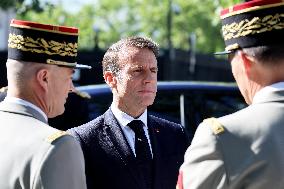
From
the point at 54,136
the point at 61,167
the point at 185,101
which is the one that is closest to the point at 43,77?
the point at 54,136

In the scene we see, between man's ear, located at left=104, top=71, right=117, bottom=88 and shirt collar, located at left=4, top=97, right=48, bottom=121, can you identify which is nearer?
shirt collar, located at left=4, top=97, right=48, bottom=121

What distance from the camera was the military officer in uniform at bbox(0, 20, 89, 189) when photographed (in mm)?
2680

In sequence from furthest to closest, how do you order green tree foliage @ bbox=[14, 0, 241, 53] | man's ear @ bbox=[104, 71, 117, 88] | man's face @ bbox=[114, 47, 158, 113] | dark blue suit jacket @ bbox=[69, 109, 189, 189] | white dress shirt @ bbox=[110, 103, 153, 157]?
green tree foliage @ bbox=[14, 0, 241, 53] → man's ear @ bbox=[104, 71, 117, 88] → man's face @ bbox=[114, 47, 158, 113] → white dress shirt @ bbox=[110, 103, 153, 157] → dark blue suit jacket @ bbox=[69, 109, 189, 189]

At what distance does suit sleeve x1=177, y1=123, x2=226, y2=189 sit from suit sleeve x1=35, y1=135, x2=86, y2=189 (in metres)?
0.42

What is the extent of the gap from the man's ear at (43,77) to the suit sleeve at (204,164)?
27.7 inches

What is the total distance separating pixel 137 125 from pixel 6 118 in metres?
1.15

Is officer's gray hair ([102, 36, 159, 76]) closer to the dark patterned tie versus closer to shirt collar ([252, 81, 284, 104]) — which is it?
the dark patterned tie

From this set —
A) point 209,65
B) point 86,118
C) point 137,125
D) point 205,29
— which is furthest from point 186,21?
point 137,125

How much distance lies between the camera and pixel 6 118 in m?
2.95

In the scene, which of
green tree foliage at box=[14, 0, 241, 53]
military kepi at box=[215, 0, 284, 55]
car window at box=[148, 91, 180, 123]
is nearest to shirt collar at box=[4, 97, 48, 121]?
military kepi at box=[215, 0, 284, 55]

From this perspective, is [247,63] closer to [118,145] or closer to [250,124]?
[250,124]

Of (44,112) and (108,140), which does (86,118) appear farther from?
(44,112)

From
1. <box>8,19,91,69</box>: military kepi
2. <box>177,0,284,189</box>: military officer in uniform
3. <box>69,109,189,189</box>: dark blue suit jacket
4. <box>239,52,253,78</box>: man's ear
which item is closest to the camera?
<box>177,0,284,189</box>: military officer in uniform

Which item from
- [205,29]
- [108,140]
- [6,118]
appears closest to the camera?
[6,118]
